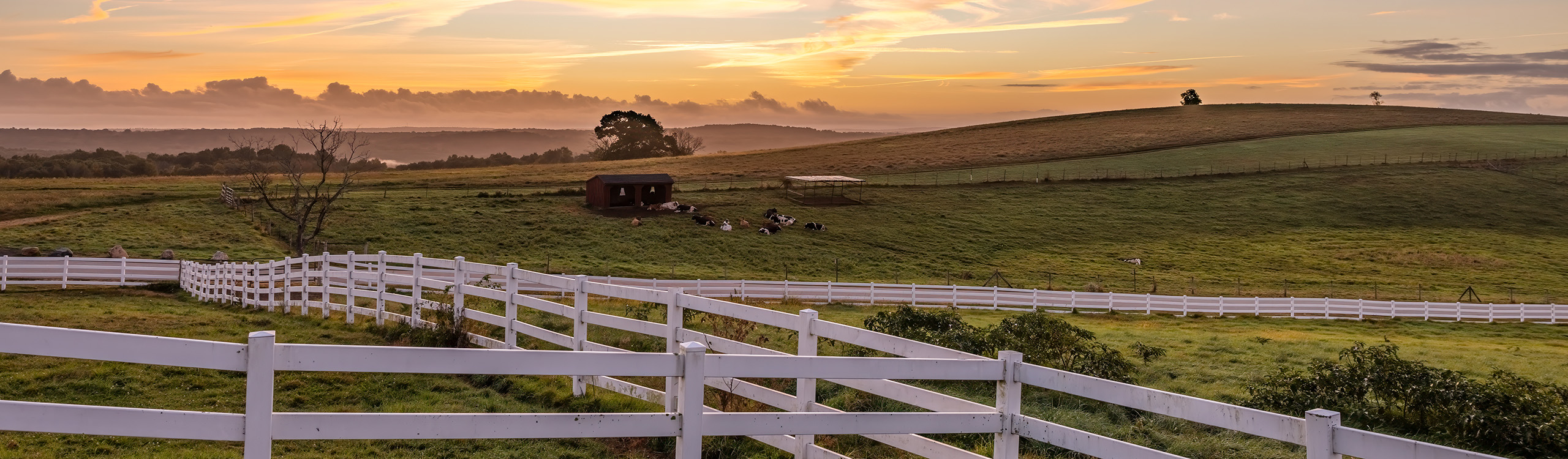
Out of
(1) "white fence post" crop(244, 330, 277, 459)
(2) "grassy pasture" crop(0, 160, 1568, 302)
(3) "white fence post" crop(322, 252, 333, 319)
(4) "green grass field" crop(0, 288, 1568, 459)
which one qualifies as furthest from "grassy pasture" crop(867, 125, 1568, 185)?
(1) "white fence post" crop(244, 330, 277, 459)

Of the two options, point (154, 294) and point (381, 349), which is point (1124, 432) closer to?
point (381, 349)

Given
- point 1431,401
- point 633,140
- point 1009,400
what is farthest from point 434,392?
point 633,140

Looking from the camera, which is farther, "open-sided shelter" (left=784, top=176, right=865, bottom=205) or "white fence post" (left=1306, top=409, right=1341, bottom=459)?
"open-sided shelter" (left=784, top=176, right=865, bottom=205)

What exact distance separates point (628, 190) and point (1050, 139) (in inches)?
2494

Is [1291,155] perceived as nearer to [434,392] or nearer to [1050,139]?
[1050,139]

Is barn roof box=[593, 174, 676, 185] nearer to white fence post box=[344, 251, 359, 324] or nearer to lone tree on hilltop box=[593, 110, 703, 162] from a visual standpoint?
white fence post box=[344, 251, 359, 324]

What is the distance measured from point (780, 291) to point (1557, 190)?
67.9m

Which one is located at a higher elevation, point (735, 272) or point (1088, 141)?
point (1088, 141)

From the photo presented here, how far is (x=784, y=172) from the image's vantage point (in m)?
92.1

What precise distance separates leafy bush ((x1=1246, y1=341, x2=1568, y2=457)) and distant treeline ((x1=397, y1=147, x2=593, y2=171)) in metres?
128

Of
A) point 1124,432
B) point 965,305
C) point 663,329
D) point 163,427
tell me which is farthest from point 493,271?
point 965,305

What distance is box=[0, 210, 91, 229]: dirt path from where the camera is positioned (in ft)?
152

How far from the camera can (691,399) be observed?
533 centimetres

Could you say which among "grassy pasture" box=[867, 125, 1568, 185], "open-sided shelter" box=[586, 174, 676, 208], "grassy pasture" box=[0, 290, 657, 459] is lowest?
"grassy pasture" box=[0, 290, 657, 459]
